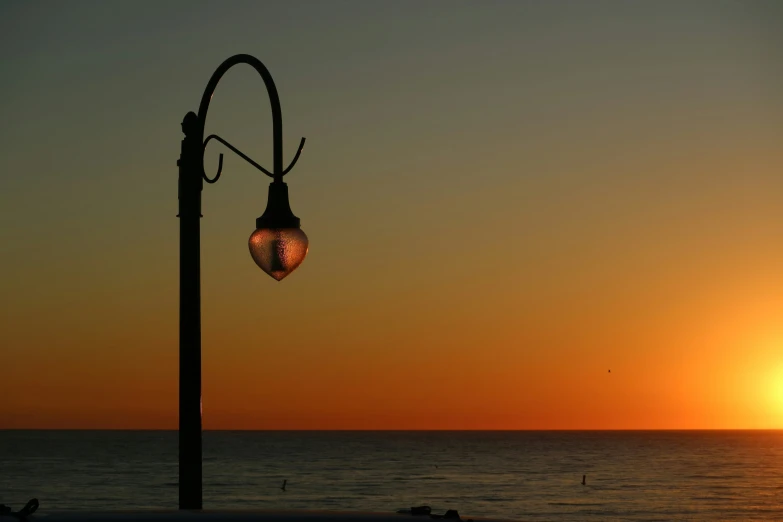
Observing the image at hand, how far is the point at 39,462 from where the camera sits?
15488 cm

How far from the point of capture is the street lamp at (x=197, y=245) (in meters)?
6.14

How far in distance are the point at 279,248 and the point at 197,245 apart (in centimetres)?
55

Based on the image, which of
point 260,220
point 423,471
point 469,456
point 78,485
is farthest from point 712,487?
point 260,220

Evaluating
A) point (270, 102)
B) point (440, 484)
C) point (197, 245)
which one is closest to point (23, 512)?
point (197, 245)

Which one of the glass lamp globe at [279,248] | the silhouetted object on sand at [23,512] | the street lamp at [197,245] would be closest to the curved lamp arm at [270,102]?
the street lamp at [197,245]

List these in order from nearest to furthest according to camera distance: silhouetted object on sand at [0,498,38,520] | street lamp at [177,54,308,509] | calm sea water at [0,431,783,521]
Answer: silhouetted object on sand at [0,498,38,520], street lamp at [177,54,308,509], calm sea water at [0,431,783,521]

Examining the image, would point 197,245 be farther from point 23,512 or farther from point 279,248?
point 23,512

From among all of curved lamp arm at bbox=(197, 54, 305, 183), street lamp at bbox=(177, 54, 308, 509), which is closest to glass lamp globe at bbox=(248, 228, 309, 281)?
street lamp at bbox=(177, 54, 308, 509)

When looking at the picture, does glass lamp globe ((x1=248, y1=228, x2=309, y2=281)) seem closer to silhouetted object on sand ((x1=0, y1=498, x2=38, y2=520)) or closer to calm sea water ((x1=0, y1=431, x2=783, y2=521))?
silhouetted object on sand ((x1=0, y1=498, x2=38, y2=520))

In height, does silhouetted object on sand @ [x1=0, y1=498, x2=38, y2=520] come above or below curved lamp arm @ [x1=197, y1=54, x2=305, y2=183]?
below

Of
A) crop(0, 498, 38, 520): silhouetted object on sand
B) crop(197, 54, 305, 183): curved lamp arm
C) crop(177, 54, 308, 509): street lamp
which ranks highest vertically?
crop(197, 54, 305, 183): curved lamp arm

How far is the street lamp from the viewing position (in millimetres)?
6137

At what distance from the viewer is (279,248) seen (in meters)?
6.73

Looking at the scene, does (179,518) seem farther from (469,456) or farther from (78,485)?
(469,456)
